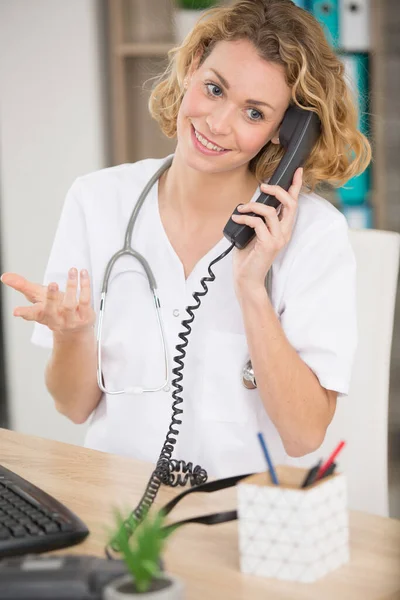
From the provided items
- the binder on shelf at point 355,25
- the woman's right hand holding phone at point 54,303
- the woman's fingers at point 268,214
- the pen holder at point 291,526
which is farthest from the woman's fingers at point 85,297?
the binder on shelf at point 355,25

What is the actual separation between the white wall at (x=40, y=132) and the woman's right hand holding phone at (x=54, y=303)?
1.49 meters

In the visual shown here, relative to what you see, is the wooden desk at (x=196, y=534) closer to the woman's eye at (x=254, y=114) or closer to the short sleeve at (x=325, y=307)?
the short sleeve at (x=325, y=307)

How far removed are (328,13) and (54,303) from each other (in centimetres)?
163

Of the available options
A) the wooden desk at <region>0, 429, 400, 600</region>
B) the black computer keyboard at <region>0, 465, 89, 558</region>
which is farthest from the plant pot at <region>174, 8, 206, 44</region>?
the black computer keyboard at <region>0, 465, 89, 558</region>

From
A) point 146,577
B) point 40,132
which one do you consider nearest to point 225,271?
point 146,577

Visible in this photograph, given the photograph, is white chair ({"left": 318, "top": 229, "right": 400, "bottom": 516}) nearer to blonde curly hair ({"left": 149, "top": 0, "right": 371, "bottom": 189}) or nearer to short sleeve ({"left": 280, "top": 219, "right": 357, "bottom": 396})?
short sleeve ({"left": 280, "top": 219, "right": 357, "bottom": 396})

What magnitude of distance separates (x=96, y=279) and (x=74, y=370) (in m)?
0.18

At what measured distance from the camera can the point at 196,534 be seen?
97 cm

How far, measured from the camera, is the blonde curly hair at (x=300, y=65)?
1.46 meters

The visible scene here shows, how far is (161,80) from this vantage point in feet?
5.88

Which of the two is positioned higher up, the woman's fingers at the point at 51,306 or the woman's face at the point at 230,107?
the woman's face at the point at 230,107

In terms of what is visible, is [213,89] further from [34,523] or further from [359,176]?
[359,176]

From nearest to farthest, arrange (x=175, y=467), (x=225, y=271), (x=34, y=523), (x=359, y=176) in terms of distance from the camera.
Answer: (x=34, y=523)
(x=175, y=467)
(x=225, y=271)
(x=359, y=176)

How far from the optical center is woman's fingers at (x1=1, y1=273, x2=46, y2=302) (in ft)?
4.39
